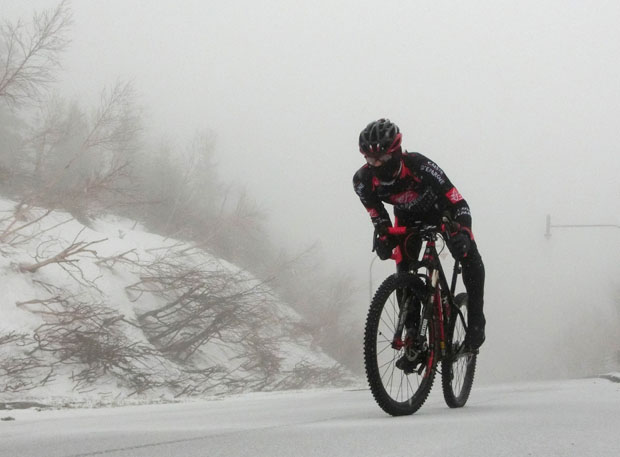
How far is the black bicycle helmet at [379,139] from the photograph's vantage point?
564cm

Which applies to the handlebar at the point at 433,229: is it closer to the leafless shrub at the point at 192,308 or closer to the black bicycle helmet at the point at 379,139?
the black bicycle helmet at the point at 379,139

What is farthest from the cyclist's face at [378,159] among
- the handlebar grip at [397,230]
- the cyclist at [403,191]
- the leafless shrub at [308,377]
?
the leafless shrub at [308,377]

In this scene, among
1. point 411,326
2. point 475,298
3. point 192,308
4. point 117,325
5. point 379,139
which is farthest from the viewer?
point 192,308

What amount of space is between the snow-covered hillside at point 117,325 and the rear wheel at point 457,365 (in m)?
10.6

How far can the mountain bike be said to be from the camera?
5.56 metres

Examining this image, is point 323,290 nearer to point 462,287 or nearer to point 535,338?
point 462,287

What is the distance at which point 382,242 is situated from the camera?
5.98 m

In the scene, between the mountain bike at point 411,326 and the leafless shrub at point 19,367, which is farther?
the leafless shrub at point 19,367

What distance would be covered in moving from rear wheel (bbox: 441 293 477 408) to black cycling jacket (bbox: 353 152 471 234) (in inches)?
32.8

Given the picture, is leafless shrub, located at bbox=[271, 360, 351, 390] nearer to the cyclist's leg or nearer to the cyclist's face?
the cyclist's leg

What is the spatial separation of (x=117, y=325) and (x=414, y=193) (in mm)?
16729

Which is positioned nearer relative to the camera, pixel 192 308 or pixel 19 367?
pixel 19 367

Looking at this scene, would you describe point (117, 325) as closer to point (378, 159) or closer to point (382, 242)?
point (382, 242)

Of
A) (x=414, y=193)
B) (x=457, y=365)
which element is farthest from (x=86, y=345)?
(x=414, y=193)
